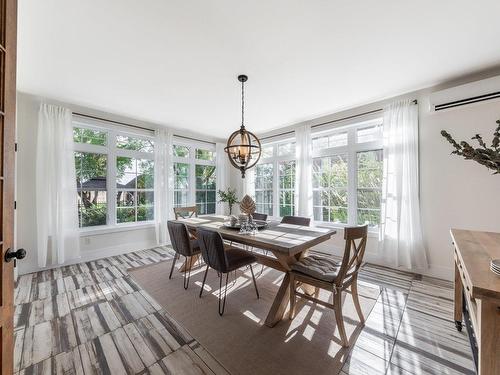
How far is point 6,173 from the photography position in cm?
91

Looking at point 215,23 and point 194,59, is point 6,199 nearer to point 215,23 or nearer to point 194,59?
point 215,23

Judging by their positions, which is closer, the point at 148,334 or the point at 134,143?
the point at 148,334

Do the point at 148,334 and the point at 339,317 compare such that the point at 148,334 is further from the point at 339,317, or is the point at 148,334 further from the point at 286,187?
the point at 286,187

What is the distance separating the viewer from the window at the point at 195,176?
15.8 feet

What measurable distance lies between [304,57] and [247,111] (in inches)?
66.0

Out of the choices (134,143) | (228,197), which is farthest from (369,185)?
(134,143)

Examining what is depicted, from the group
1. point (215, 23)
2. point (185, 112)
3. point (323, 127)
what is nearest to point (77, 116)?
point (185, 112)

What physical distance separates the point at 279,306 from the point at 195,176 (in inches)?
150

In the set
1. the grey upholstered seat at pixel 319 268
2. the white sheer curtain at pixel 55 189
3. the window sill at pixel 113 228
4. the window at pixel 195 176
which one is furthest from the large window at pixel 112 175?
the grey upholstered seat at pixel 319 268

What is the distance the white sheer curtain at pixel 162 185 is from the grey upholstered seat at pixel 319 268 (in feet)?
10.4

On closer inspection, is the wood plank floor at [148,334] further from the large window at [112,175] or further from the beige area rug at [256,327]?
the large window at [112,175]

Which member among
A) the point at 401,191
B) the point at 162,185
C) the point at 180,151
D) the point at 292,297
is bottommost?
the point at 292,297

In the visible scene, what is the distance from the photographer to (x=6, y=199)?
91 centimetres

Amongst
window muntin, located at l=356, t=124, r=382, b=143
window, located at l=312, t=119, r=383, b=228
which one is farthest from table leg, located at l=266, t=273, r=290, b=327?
window muntin, located at l=356, t=124, r=382, b=143
